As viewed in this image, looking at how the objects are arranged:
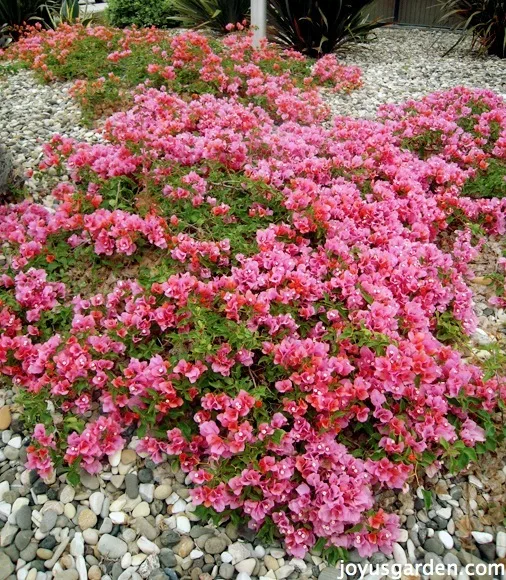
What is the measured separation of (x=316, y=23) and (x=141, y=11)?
4643mm

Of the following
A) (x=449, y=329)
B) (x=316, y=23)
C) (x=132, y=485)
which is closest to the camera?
(x=132, y=485)

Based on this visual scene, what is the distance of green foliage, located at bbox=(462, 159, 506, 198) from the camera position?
3.67 metres

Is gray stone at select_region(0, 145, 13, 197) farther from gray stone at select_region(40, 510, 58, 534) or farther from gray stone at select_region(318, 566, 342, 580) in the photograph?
gray stone at select_region(318, 566, 342, 580)

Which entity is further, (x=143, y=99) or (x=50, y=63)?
(x=50, y=63)

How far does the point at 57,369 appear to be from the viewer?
2416 mm

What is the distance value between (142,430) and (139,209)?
140 centimetres

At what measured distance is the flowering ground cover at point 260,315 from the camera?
213 centimetres

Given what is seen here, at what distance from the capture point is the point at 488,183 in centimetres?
369

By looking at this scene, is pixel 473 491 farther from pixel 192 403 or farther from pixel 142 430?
pixel 142 430

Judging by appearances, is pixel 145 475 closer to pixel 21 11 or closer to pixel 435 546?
pixel 435 546

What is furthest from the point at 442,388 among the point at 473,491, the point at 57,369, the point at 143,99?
the point at 143,99

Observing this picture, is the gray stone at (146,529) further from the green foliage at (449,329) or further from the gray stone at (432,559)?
the green foliage at (449,329)

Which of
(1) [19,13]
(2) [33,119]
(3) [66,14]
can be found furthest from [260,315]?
(1) [19,13]

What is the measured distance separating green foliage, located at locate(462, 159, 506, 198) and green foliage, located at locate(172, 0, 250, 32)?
20.4ft
